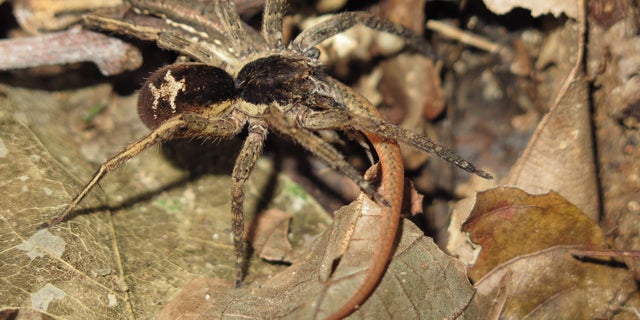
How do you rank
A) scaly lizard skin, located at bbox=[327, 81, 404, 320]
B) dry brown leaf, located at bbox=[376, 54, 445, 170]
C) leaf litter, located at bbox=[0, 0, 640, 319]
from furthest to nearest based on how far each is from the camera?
dry brown leaf, located at bbox=[376, 54, 445, 170], leaf litter, located at bbox=[0, 0, 640, 319], scaly lizard skin, located at bbox=[327, 81, 404, 320]

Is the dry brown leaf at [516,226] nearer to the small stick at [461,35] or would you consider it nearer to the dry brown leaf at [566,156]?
the dry brown leaf at [566,156]

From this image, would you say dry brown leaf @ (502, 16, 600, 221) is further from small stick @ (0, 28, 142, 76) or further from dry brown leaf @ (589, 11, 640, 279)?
small stick @ (0, 28, 142, 76)

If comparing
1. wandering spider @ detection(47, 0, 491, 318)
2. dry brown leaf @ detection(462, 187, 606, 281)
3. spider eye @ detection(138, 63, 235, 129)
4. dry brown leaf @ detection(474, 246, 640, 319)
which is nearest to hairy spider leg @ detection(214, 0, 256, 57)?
wandering spider @ detection(47, 0, 491, 318)

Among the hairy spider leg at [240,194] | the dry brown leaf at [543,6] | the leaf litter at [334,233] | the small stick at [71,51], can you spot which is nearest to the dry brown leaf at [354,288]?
the leaf litter at [334,233]

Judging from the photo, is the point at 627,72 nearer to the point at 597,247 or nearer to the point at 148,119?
the point at 597,247

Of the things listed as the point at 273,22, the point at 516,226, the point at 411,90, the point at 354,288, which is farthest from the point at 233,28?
the point at 516,226

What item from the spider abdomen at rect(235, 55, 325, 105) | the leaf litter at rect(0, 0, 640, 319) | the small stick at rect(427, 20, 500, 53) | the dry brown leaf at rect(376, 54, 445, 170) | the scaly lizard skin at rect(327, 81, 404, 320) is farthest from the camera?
the small stick at rect(427, 20, 500, 53)

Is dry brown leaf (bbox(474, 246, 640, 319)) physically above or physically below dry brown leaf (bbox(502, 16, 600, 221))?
below
